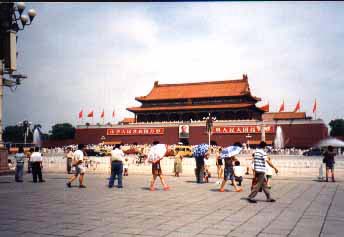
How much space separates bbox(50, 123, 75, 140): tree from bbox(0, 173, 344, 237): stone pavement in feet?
220

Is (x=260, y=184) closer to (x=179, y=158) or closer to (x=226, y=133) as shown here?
(x=179, y=158)

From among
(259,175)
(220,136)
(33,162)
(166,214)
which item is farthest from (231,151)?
(220,136)

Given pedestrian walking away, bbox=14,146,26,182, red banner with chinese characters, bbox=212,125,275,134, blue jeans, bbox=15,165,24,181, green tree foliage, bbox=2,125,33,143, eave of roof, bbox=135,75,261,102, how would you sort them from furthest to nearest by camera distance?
1. green tree foliage, bbox=2,125,33,143
2. eave of roof, bbox=135,75,261,102
3. red banner with chinese characters, bbox=212,125,275,134
4. blue jeans, bbox=15,165,24,181
5. pedestrian walking away, bbox=14,146,26,182

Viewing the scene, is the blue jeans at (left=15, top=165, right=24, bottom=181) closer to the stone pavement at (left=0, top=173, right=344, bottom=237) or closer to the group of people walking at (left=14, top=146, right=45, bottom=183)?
the group of people walking at (left=14, top=146, right=45, bottom=183)

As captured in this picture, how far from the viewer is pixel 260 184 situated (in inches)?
270

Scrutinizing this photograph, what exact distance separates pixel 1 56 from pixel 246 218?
10660 millimetres

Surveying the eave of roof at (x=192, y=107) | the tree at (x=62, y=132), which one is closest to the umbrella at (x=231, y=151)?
the eave of roof at (x=192, y=107)

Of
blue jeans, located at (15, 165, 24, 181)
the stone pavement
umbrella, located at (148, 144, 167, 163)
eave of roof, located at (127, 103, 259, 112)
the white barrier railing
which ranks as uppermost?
eave of roof, located at (127, 103, 259, 112)

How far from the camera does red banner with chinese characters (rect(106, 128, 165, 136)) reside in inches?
1604

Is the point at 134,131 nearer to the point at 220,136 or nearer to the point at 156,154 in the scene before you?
the point at 220,136

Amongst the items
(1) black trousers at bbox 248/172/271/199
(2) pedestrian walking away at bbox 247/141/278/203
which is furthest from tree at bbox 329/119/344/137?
(1) black trousers at bbox 248/172/271/199

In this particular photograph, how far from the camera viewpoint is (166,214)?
18.2ft

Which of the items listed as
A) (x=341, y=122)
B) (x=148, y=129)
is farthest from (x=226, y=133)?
(x=341, y=122)

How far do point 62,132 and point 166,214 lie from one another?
71.1m
